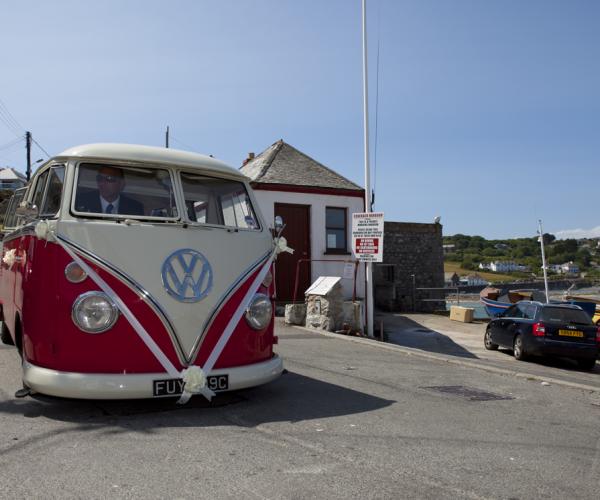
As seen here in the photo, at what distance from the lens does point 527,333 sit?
14.3 metres

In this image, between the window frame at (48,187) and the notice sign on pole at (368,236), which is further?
the notice sign on pole at (368,236)

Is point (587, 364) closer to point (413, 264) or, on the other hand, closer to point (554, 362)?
point (554, 362)

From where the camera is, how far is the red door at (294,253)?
56.4 ft

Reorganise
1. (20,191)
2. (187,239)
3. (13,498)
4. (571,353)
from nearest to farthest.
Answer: (13,498), (187,239), (20,191), (571,353)

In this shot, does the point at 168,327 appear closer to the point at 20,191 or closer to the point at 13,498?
the point at 13,498

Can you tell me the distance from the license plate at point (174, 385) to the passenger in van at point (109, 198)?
5.22 feet

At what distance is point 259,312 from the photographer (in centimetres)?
560

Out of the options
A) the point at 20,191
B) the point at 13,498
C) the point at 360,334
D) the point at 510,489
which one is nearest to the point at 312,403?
the point at 510,489

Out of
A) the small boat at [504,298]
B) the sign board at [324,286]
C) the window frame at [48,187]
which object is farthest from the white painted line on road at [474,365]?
the small boat at [504,298]

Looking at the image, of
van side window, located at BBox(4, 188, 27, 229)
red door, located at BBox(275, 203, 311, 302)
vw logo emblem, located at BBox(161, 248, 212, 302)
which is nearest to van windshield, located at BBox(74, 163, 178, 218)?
vw logo emblem, located at BBox(161, 248, 212, 302)

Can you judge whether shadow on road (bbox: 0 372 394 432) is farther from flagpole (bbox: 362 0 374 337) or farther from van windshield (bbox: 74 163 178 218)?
flagpole (bbox: 362 0 374 337)

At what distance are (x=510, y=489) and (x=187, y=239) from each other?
332 centimetres

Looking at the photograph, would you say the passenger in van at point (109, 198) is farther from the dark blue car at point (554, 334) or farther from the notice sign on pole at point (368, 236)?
the dark blue car at point (554, 334)

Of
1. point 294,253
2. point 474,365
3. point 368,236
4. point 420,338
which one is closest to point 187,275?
point 474,365
